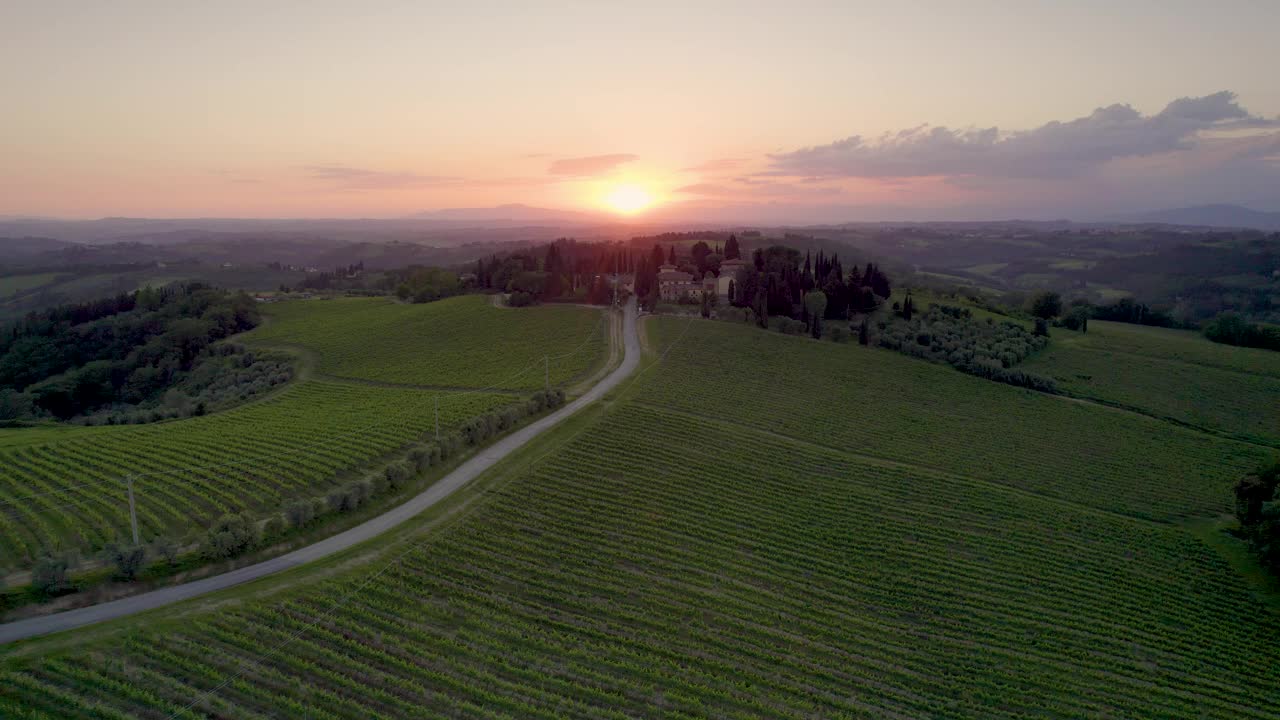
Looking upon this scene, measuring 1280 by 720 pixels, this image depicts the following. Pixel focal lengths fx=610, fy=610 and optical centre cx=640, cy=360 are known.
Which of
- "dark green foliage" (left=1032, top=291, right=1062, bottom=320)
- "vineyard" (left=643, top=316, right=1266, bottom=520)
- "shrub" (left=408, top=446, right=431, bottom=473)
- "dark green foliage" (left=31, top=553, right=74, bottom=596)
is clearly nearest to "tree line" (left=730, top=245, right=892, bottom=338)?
"vineyard" (left=643, top=316, right=1266, bottom=520)

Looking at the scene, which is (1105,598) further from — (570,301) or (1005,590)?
(570,301)

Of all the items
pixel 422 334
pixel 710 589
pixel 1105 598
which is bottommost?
pixel 1105 598

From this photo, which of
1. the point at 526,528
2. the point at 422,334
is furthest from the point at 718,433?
the point at 422,334

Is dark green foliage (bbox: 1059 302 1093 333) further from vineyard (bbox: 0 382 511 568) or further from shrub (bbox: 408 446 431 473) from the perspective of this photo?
shrub (bbox: 408 446 431 473)

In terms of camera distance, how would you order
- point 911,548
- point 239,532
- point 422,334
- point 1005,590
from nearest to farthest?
point 239,532, point 1005,590, point 911,548, point 422,334

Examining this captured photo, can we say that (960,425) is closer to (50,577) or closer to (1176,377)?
(1176,377)

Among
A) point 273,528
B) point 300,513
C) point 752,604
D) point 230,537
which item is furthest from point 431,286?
point 752,604
